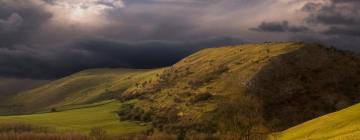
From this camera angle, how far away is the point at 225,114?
133 meters

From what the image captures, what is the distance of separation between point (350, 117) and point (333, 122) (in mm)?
4432

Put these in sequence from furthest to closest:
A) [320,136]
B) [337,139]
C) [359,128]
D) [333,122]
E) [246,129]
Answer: [246,129]
[333,122]
[320,136]
[359,128]
[337,139]

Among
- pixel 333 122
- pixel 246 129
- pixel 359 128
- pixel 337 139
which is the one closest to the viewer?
pixel 337 139

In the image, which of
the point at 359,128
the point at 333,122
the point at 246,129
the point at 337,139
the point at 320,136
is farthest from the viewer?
the point at 246,129

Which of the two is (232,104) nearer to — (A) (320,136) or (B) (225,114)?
(B) (225,114)

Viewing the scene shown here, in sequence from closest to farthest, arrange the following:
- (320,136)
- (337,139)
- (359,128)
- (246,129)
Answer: (337,139) → (359,128) → (320,136) → (246,129)

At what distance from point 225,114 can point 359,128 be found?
4001 centimetres

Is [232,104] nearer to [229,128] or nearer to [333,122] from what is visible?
[229,128]

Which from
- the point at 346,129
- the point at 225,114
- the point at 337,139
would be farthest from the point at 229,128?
the point at 337,139

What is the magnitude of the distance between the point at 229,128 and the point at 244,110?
Result: 626 cm

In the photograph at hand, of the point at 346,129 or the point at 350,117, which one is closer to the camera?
the point at 346,129

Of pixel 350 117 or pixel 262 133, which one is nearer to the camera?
pixel 350 117

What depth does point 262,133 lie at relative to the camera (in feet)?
405

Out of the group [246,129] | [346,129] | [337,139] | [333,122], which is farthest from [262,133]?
[337,139]
